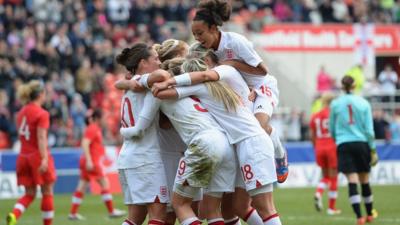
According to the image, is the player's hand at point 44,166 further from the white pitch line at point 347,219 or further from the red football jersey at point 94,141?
the white pitch line at point 347,219

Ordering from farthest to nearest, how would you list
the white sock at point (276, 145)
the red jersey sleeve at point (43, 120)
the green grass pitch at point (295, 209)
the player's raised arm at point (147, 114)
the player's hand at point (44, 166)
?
the green grass pitch at point (295, 209) → the red jersey sleeve at point (43, 120) → the player's hand at point (44, 166) → the white sock at point (276, 145) → the player's raised arm at point (147, 114)

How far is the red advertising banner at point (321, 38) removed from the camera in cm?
3569

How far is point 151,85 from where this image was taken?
10148mm

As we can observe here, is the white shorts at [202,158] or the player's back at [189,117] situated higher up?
the player's back at [189,117]

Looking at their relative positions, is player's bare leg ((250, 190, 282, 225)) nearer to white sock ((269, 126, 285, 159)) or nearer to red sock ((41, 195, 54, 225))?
white sock ((269, 126, 285, 159))

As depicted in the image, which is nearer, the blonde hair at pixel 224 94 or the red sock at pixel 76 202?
the blonde hair at pixel 224 94

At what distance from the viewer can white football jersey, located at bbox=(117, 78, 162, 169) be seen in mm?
10383

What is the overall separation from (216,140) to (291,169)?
1671 centimetres

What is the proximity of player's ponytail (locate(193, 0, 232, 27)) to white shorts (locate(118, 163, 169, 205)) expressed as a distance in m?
1.49

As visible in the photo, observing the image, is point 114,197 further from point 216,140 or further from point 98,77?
point 216,140

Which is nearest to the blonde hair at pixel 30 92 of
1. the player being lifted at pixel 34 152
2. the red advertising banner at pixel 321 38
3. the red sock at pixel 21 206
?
the player being lifted at pixel 34 152

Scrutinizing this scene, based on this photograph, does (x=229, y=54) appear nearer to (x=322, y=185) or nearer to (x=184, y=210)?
(x=184, y=210)

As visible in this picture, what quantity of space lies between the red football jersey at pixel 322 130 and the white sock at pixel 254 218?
345 inches

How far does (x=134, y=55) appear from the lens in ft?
34.9
